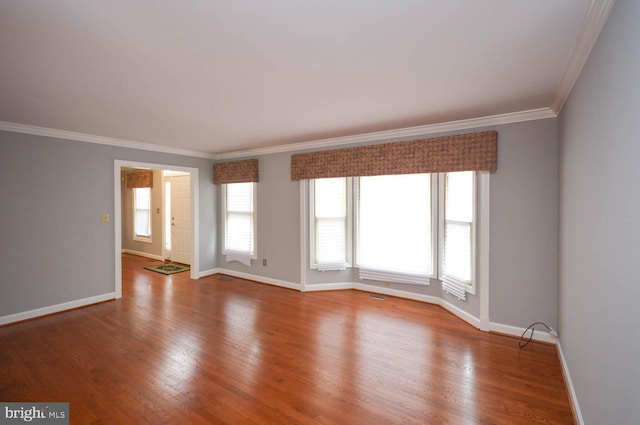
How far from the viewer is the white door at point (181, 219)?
22.2 ft

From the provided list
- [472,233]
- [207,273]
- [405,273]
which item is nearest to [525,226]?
[472,233]

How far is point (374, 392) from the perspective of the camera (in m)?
2.26

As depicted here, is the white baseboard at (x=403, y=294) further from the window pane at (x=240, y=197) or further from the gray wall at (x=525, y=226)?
the window pane at (x=240, y=197)

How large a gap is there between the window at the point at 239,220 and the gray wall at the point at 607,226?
15.0ft

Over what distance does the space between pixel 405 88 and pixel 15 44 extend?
107 inches

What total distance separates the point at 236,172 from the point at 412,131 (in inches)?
128

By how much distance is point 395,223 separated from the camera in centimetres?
441

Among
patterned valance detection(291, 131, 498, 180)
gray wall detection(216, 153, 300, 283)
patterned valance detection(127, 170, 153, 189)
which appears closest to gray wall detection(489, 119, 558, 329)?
patterned valance detection(291, 131, 498, 180)

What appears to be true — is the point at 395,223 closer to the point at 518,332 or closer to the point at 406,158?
the point at 406,158

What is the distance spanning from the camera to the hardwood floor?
2064 millimetres

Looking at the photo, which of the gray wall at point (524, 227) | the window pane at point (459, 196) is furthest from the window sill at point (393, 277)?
the window pane at point (459, 196)

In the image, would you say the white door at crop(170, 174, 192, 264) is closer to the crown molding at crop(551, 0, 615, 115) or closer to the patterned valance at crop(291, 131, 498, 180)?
the patterned valance at crop(291, 131, 498, 180)

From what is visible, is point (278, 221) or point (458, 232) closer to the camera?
point (458, 232)

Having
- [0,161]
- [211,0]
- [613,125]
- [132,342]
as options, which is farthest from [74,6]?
[0,161]
